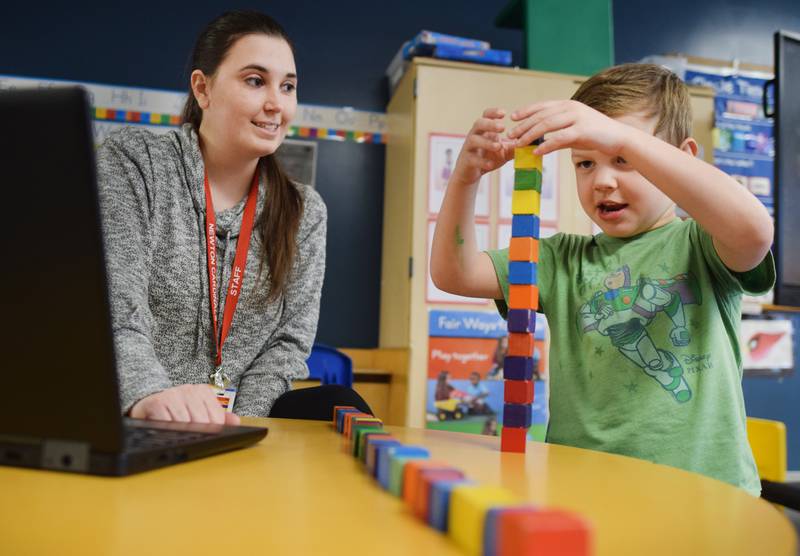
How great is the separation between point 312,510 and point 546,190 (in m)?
2.49

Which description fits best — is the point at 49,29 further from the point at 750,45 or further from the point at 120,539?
the point at 750,45

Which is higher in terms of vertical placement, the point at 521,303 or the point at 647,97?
the point at 647,97

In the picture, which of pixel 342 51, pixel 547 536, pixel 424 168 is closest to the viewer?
pixel 547 536

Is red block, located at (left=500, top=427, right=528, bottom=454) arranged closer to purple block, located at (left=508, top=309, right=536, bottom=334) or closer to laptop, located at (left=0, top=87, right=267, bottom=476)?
purple block, located at (left=508, top=309, right=536, bottom=334)

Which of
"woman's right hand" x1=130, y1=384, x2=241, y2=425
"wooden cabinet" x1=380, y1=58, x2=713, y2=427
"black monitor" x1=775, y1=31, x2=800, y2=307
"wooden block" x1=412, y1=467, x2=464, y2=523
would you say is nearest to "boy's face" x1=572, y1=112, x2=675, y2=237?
"woman's right hand" x1=130, y1=384, x2=241, y2=425

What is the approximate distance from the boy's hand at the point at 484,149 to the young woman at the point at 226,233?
15.3 inches

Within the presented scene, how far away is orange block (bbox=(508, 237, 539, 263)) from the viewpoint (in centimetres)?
78

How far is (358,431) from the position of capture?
0.67 m

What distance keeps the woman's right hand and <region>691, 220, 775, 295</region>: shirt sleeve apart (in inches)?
Answer: 27.5

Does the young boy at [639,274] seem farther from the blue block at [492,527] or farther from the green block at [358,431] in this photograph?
the blue block at [492,527]

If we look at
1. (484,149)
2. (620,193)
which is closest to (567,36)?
(620,193)

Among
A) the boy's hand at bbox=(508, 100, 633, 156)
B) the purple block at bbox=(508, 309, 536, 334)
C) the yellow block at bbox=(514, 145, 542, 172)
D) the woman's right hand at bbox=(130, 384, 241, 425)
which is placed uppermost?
the boy's hand at bbox=(508, 100, 633, 156)

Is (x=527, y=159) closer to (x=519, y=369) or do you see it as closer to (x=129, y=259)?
(x=519, y=369)

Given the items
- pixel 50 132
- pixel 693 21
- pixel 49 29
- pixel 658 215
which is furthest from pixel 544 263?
pixel 693 21
